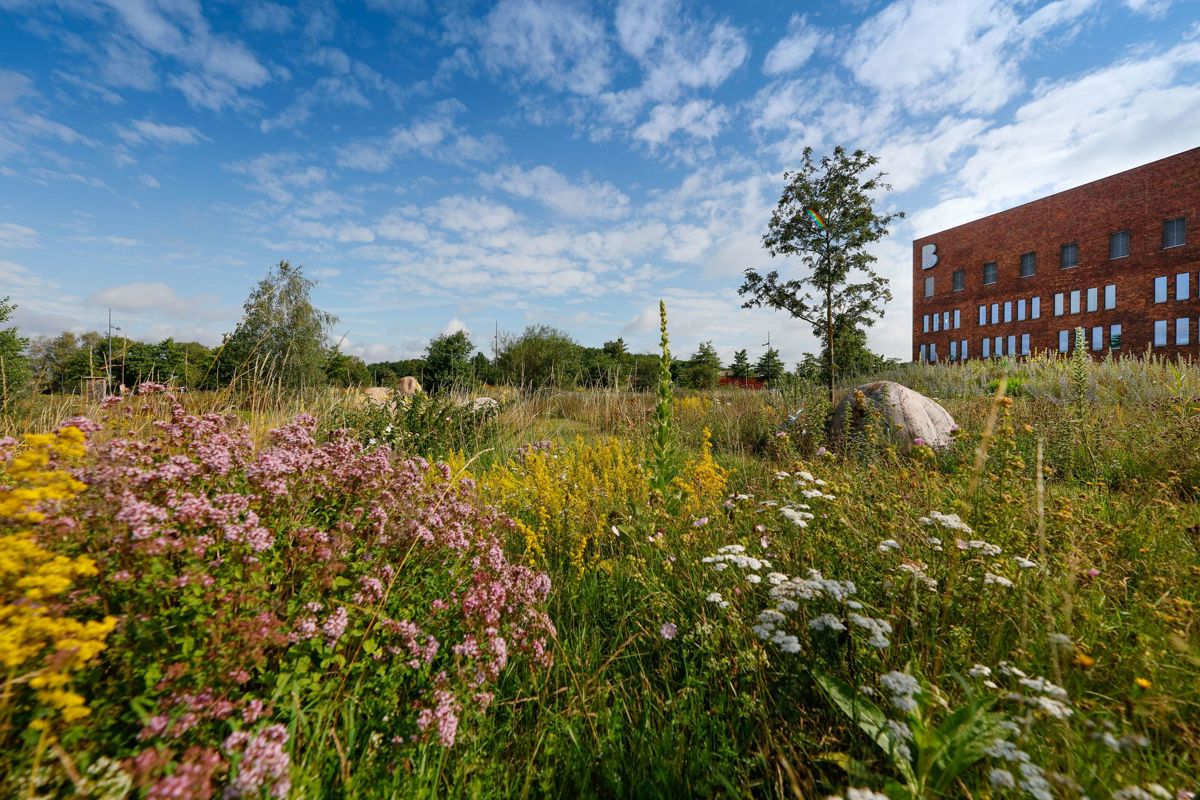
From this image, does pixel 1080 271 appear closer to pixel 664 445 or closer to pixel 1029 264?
pixel 1029 264

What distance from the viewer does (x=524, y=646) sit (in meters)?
2.09

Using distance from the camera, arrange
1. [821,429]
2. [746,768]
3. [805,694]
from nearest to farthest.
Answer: [746,768] → [805,694] → [821,429]

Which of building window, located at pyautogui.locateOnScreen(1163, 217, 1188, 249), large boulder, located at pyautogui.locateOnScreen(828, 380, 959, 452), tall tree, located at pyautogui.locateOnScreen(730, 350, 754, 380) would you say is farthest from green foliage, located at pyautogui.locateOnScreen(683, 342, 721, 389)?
building window, located at pyautogui.locateOnScreen(1163, 217, 1188, 249)

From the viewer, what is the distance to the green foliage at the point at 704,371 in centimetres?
2816

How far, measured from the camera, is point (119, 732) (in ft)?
4.54

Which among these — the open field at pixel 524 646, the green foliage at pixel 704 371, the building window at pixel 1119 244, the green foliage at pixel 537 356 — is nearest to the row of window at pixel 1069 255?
the building window at pixel 1119 244

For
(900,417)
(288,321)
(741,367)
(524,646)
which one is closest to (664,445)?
(524,646)

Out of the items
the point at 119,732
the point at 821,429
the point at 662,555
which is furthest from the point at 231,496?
the point at 821,429

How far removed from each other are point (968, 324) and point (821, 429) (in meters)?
40.3

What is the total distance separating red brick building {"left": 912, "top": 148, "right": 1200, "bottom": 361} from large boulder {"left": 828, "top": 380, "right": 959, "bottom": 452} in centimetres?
2973

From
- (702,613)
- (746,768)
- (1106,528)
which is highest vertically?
(1106,528)

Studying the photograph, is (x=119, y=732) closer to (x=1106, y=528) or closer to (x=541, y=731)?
(x=541, y=731)

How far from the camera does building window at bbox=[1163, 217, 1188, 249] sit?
2612 cm

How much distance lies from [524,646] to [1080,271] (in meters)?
42.2
